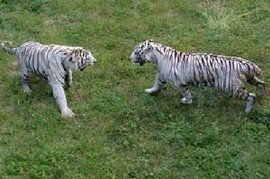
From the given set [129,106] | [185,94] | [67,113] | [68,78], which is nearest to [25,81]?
[68,78]

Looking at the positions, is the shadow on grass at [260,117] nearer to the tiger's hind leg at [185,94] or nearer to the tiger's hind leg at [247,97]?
the tiger's hind leg at [247,97]

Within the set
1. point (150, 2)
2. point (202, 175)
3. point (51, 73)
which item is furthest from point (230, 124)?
point (150, 2)

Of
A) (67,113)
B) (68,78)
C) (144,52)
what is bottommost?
(67,113)

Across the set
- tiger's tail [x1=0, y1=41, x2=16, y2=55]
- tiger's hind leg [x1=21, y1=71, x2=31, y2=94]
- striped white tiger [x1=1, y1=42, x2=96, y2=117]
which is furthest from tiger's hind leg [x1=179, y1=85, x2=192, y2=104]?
tiger's tail [x1=0, y1=41, x2=16, y2=55]

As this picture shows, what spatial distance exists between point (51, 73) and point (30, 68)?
36cm

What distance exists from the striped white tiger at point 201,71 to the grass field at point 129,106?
0.25m

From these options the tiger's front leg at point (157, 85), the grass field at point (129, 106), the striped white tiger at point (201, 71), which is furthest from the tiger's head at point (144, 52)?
the grass field at point (129, 106)

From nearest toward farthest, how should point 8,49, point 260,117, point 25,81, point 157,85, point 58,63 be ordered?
point 260,117 < point 58,63 < point 157,85 < point 25,81 < point 8,49

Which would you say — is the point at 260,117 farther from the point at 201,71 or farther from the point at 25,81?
the point at 25,81

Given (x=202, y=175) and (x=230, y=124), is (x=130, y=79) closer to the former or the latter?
(x=230, y=124)

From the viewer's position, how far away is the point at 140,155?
671cm

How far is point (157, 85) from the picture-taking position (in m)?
7.66

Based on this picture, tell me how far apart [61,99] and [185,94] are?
4.92 ft

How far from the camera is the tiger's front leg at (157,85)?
758cm
